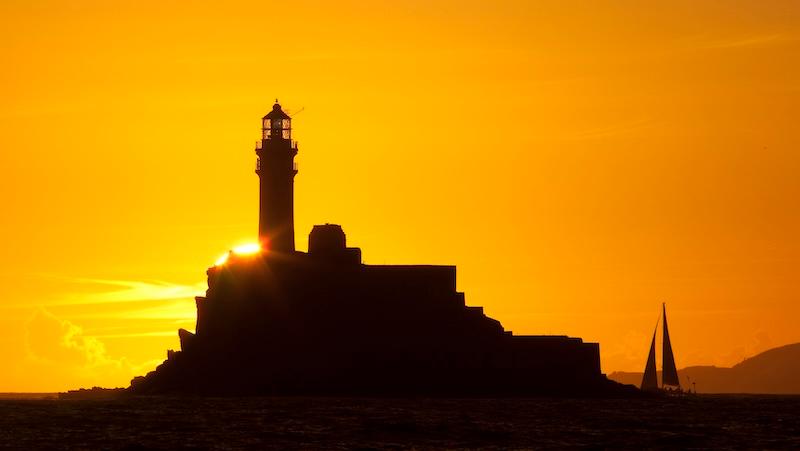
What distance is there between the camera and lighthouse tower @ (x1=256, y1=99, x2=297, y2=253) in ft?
425

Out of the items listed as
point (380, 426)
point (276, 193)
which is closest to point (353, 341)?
point (276, 193)

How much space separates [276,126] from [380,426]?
4488 centimetres

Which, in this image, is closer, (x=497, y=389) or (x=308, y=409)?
(x=308, y=409)

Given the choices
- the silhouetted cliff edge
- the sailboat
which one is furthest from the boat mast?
the silhouetted cliff edge

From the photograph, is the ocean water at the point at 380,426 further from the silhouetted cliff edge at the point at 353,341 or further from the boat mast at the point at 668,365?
the boat mast at the point at 668,365

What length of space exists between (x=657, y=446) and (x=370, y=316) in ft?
173

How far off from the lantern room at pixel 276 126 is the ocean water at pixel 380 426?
21177 mm

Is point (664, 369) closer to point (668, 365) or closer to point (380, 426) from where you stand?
point (668, 365)

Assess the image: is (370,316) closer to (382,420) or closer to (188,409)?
(188,409)

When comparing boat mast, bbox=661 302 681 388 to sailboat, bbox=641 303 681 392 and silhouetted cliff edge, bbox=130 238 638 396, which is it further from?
silhouetted cliff edge, bbox=130 238 638 396

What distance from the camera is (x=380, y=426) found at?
305ft

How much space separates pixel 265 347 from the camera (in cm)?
13250

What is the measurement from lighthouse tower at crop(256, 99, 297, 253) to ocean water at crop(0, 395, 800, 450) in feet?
42.6

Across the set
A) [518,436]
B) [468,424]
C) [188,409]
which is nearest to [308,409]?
[188,409]
